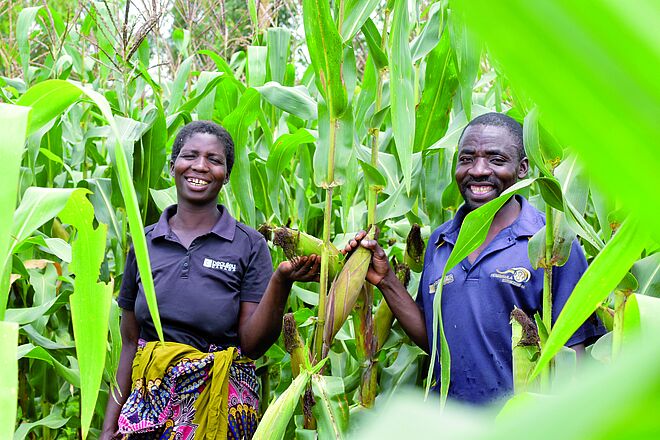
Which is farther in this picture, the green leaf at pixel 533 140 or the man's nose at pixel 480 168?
the man's nose at pixel 480 168

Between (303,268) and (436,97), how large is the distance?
653 mm

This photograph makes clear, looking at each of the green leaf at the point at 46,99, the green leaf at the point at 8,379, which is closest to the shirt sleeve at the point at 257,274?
the green leaf at the point at 46,99

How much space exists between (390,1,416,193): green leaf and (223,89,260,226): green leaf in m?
0.72

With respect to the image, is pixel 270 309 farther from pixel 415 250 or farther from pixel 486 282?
pixel 486 282

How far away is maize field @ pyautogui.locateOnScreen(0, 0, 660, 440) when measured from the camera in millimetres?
116

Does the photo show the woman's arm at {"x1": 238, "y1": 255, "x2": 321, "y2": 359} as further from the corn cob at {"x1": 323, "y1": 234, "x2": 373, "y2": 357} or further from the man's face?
the man's face

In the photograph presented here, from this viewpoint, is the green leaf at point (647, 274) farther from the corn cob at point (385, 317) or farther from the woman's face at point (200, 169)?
the woman's face at point (200, 169)

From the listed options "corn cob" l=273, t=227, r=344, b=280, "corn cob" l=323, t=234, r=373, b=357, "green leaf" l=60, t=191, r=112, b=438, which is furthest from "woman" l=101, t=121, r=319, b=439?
"green leaf" l=60, t=191, r=112, b=438

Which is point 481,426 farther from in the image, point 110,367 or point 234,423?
point 234,423

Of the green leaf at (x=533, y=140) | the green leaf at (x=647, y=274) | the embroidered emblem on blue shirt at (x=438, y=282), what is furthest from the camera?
the embroidered emblem on blue shirt at (x=438, y=282)

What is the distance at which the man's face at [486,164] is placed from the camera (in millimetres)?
1820

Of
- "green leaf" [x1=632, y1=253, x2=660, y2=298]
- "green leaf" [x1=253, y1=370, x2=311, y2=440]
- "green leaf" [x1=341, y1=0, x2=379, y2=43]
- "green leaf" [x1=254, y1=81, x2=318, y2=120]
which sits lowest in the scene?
"green leaf" [x1=253, y1=370, x2=311, y2=440]

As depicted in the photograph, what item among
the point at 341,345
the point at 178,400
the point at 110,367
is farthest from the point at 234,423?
the point at 110,367

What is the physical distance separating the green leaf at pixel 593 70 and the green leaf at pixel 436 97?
74.9 inches
